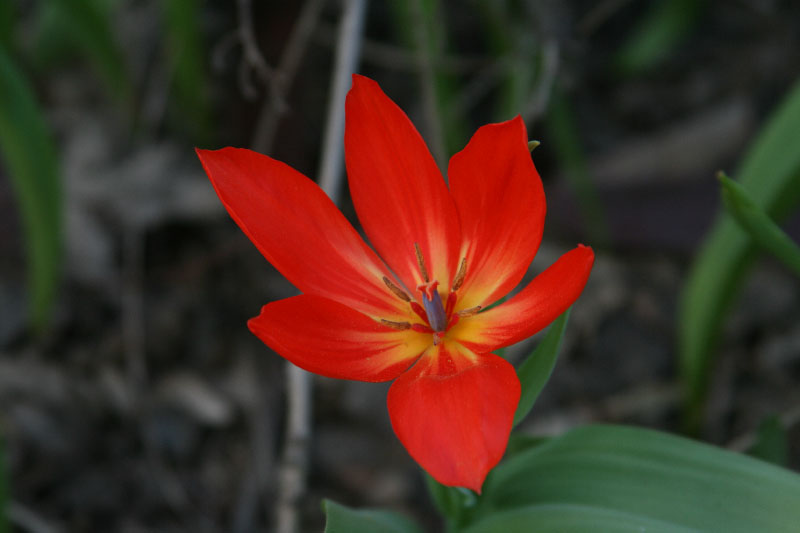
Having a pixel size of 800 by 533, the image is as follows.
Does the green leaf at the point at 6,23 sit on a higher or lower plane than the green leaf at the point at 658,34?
lower

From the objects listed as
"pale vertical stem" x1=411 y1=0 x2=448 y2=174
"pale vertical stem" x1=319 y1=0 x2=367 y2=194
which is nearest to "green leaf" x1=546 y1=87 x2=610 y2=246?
"pale vertical stem" x1=411 y1=0 x2=448 y2=174

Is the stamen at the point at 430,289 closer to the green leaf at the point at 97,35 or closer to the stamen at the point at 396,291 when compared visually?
the stamen at the point at 396,291

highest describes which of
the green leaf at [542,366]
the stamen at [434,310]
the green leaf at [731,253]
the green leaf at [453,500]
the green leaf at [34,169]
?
the green leaf at [731,253]

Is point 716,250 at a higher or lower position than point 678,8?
lower

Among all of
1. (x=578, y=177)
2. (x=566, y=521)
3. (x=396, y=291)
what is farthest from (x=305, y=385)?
(x=578, y=177)

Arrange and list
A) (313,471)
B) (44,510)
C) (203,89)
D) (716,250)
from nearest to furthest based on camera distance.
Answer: (716,250), (44,510), (313,471), (203,89)

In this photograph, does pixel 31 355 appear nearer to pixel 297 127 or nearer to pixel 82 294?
pixel 82 294

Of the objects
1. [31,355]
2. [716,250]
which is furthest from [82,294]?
[716,250]

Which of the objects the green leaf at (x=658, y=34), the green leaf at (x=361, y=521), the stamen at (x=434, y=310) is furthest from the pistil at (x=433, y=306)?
the green leaf at (x=658, y=34)
